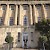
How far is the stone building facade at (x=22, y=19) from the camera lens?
119ft

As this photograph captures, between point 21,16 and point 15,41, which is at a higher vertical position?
point 21,16

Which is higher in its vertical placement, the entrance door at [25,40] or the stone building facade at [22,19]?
the stone building facade at [22,19]

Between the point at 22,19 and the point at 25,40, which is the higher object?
the point at 22,19

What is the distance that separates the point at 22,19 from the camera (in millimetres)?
40781

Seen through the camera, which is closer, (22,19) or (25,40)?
(25,40)

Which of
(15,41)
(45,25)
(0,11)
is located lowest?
(15,41)

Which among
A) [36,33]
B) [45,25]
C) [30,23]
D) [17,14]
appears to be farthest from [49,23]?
[17,14]

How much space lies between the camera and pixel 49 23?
34.7 m

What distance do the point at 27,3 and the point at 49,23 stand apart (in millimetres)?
9276

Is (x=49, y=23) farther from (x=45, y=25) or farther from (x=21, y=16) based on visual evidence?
(x=21, y=16)

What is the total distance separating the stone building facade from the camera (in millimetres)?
36188

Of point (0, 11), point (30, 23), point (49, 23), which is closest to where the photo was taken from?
point (49, 23)

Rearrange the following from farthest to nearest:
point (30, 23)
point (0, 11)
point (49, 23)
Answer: point (0, 11), point (30, 23), point (49, 23)

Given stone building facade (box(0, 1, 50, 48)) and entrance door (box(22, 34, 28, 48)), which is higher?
stone building facade (box(0, 1, 50, 48))
